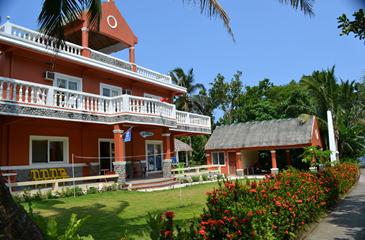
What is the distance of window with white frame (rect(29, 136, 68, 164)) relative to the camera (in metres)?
15.5

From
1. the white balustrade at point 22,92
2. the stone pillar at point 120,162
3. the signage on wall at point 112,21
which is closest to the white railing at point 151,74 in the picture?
the signage on wall at point 112,21

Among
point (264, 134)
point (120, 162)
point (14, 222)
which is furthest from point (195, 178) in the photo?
point (14, 222)

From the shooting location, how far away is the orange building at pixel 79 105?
1397 centimetres

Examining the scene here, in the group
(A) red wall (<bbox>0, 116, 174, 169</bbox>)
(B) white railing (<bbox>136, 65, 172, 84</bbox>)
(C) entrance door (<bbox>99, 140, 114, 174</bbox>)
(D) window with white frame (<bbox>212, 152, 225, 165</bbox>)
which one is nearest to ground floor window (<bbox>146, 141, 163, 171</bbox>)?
(A) red wall (<bbox>0, 116, 174, 169</bbox>)

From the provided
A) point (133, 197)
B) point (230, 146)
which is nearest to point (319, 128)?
point (230, 146)

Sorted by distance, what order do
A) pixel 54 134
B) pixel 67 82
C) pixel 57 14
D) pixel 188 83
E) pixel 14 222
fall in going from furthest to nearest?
pixel 188 83 < pixel 67 82 < pixel 54 134 < pixel 57 14 < pixel 14 222

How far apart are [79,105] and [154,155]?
8191 millimetres

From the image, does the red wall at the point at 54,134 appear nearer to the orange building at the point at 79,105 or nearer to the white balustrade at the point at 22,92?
the orange building at the point at 79,105

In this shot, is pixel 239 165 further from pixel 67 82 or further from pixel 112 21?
pixel 67 82

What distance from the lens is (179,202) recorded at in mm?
11547

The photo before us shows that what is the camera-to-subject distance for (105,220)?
8.66 m

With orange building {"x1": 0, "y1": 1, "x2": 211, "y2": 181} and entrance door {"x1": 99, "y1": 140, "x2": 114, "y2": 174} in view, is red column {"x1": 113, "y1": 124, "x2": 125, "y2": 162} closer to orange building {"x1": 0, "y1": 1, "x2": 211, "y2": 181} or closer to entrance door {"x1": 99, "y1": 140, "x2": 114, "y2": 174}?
orange building {"x1": 0, "y1": 1, "x2": 211, "y2": 181}

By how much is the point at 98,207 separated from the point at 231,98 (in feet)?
110

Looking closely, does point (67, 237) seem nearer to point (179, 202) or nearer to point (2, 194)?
Answer: point (2, 194)
